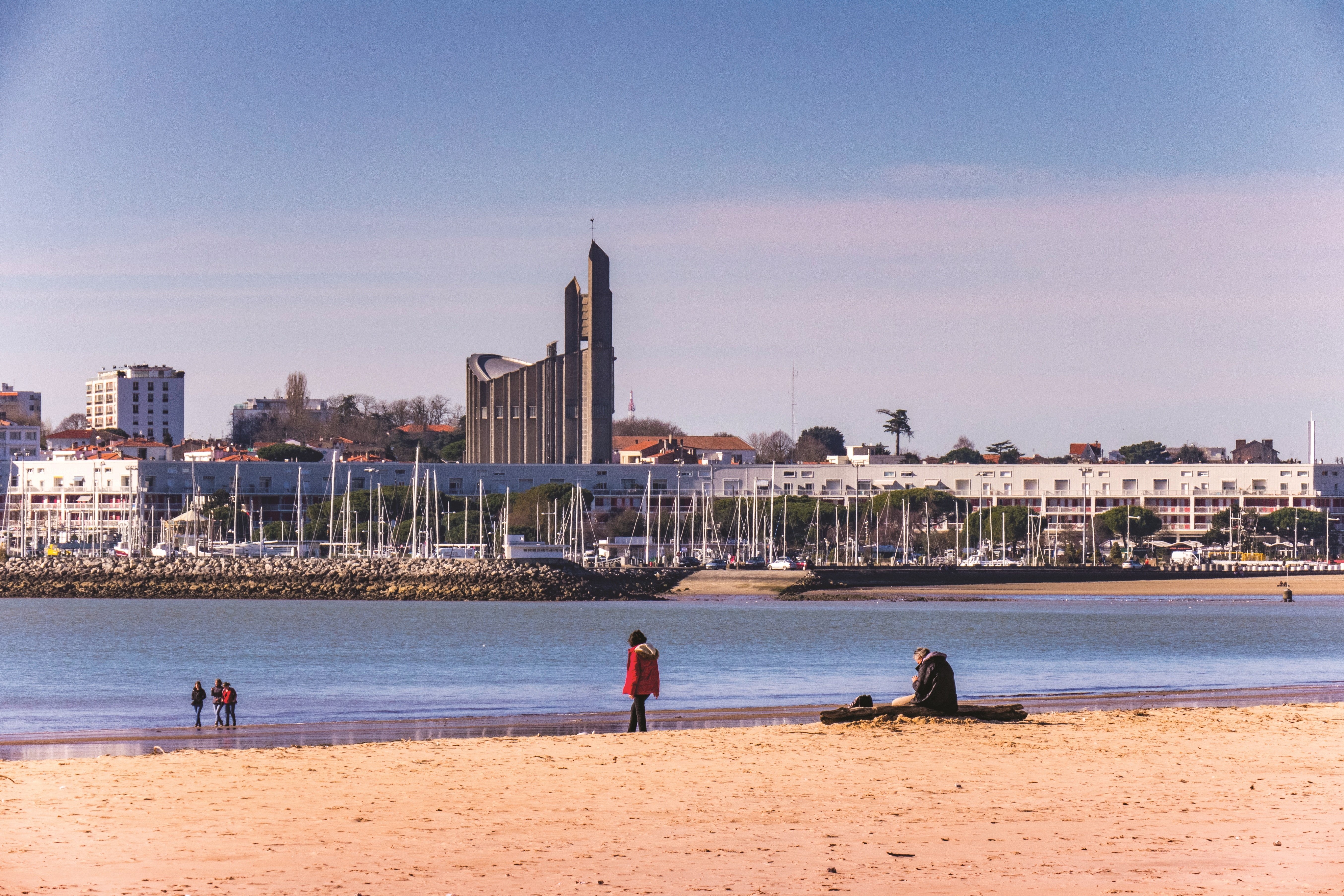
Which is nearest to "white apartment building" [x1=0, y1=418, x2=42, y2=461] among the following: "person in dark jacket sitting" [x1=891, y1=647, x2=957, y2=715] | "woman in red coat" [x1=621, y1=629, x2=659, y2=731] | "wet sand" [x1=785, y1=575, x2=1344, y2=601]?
"wet sand" [x1=785, y1=575, x2=1344, y2=601]

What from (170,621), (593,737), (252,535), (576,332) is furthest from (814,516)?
(593,737)

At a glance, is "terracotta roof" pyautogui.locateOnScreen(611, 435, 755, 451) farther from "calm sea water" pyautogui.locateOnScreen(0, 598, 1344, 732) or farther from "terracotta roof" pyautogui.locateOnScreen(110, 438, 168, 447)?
"calm sea water" pyautogui.locateOnScreen(0, 598, 1344, 732)

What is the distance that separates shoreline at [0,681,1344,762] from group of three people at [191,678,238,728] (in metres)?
0.31

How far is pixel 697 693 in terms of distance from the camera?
99.4 ft

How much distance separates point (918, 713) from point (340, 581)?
74.3 metres

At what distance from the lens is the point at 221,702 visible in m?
23.7

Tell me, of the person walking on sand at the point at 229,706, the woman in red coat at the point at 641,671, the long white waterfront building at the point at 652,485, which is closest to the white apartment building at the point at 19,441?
the long white waterfront building at the point at 652,485

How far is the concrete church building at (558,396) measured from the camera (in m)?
136

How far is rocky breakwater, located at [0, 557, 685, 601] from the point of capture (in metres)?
87.8

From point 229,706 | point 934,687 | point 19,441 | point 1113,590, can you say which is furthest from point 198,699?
point 19,441

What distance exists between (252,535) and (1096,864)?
117884 mm

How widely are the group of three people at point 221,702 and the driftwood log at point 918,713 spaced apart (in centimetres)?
948

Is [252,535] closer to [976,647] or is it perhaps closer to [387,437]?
[387,437]

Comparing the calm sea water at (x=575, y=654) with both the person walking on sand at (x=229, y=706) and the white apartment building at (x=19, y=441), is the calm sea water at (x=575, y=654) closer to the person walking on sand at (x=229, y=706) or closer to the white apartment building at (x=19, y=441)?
the person walking on sand at (x=229, y=706)
